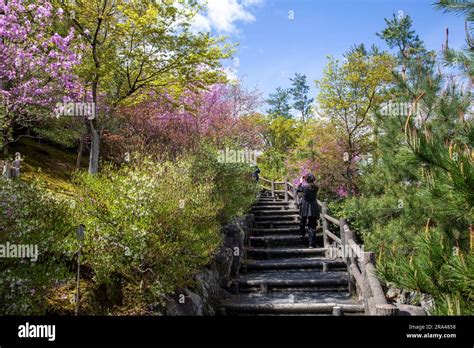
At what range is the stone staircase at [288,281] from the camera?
684cm

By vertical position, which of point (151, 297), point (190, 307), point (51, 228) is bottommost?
point (190, 307)

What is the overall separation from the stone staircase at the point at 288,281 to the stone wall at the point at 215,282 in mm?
231

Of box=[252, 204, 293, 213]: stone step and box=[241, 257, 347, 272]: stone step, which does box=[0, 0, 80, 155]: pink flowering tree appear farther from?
box=[252, 204, 293, 213]: stone step

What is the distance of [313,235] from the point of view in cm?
1094

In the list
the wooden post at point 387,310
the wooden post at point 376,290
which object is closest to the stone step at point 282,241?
the wooden post at point 376,290

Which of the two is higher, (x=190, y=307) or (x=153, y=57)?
(x=153, y=57)

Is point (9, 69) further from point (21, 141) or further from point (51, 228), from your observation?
point (21, 141)

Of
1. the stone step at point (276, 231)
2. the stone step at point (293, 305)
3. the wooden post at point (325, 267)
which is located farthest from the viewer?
the stone step at point (276, 231)

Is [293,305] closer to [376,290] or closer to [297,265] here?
[376,290]

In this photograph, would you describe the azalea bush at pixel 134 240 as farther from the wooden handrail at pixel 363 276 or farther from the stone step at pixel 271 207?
the stone step at pixel 271 207

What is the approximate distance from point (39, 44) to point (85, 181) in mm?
6504

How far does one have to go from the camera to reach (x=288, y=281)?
26.8 feet

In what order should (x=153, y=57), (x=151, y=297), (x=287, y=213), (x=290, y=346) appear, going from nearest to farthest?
1. (x=290, y=346)
2. (x=151, y=297)
3. (x=153, y=57)
4. (x=287, y=213)

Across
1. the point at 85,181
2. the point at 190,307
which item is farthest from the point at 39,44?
the point at 190,307
